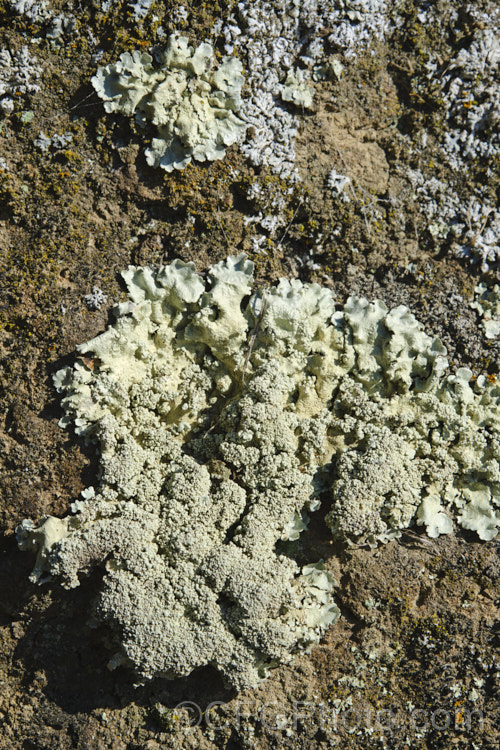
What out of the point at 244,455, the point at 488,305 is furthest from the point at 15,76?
the point at 488,305

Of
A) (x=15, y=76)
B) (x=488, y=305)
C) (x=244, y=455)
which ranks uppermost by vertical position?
(x=488, y=305)

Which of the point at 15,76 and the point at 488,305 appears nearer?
the point at 15,76

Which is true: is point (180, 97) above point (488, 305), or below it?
above

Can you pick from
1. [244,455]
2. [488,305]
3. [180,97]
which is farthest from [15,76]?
[488,305]

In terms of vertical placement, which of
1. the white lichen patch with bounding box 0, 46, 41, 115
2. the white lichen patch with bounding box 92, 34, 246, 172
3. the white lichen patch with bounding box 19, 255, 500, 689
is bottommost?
the white lichen patch with bounding box 19, 255, 500, 689

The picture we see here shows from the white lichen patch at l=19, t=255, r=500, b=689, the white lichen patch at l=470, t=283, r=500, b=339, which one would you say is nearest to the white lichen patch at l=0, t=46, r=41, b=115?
the white lichen patch at l=19, t=255, r=500, b=689

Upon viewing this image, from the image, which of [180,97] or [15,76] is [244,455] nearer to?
[180,97]

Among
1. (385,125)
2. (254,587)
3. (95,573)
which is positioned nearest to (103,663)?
(95,573)

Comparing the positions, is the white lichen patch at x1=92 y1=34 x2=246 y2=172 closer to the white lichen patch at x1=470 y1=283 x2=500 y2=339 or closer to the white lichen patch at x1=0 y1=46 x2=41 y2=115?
the white lichen patch at x1=0 y1=46 x2=41 y2=115

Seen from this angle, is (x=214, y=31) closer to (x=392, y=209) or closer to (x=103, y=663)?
(x=392, y=209)
